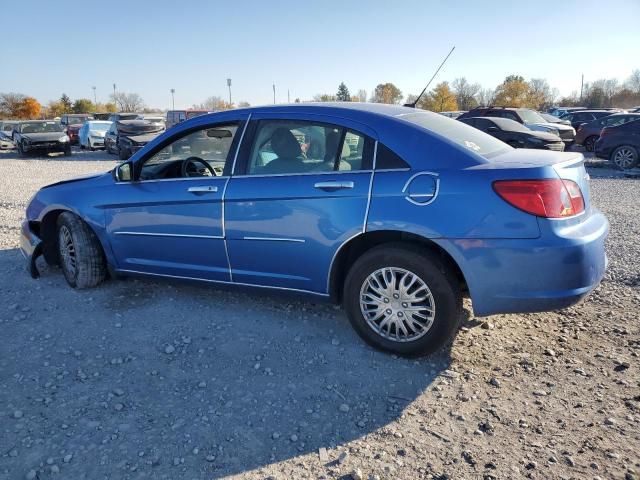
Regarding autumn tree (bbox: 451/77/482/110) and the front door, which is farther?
autumn tree (bbox: 451/77/482/110)

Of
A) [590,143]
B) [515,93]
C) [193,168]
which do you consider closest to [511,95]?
[515,93]

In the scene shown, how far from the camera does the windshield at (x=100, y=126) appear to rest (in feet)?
77.4

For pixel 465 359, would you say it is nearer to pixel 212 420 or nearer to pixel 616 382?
pixel 616 382

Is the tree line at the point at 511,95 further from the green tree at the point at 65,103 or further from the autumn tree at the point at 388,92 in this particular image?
the green tree at the point at 65,103

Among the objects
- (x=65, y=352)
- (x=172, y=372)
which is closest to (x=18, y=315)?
(x=65, y=352)

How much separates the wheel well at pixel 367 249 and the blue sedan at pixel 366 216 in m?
0.01

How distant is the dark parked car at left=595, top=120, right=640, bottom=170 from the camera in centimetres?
1392

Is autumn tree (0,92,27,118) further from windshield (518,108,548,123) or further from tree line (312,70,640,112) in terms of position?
windshield (518,108,548,123)

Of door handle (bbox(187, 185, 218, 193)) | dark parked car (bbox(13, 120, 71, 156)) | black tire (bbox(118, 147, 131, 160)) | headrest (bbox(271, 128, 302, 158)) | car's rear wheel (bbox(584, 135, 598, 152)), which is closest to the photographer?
headrest (bbox(271, 128, 302, 158))

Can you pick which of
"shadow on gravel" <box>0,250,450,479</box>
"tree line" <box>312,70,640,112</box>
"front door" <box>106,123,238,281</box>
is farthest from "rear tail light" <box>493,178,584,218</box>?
"tree line" <box>312,70,640,112</box>

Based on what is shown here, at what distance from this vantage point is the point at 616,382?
3055 millimetres

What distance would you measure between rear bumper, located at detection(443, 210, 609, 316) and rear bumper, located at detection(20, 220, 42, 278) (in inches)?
160

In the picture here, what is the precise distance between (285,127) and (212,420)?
2.14m

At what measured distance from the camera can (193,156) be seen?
4410 mm
